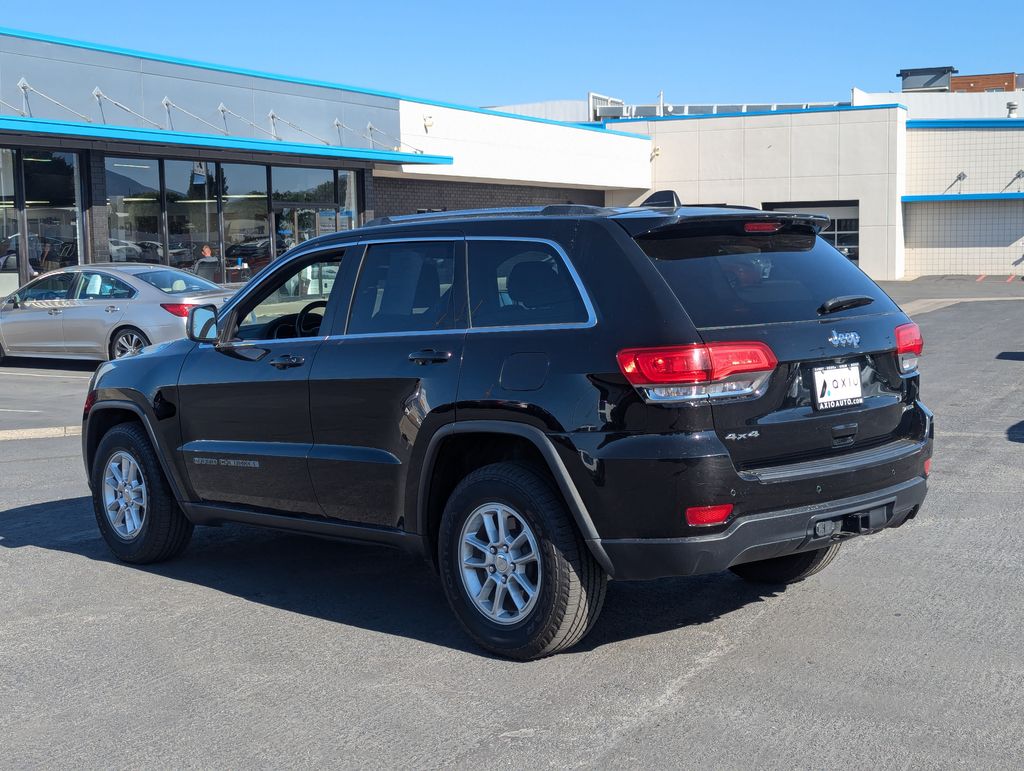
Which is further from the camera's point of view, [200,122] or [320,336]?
[200,122]

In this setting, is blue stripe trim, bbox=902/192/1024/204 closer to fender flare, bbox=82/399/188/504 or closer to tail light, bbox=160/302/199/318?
tail light, bbox=160/302/199/318

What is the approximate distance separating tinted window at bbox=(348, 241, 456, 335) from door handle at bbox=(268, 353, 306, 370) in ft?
1.09

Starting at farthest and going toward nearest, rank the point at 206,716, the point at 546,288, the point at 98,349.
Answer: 1. the point at 98,349
2. the point at 546,288
3. the point at 206,716

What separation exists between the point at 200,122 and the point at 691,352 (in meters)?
21.9

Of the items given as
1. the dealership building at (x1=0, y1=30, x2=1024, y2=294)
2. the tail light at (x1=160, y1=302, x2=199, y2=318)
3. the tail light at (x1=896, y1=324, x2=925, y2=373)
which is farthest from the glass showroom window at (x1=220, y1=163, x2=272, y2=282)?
the tail light at (x1=896, y1=324, x2=925, y2=373)

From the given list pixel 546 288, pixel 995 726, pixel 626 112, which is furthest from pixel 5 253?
pixel 626 112

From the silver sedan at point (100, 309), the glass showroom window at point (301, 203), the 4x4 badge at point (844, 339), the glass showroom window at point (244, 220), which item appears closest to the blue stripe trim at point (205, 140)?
the glass showroom window at point (301, 203)

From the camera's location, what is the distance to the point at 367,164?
29969 mm

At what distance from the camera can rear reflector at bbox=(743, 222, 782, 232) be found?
5.21 m

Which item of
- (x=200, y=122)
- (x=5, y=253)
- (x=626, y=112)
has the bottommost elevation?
(x=5, y=253)

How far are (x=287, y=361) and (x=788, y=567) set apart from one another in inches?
107

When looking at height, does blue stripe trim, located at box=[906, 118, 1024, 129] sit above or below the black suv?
above

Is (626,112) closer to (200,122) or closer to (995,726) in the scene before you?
(200,122)

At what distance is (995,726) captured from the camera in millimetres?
4238
